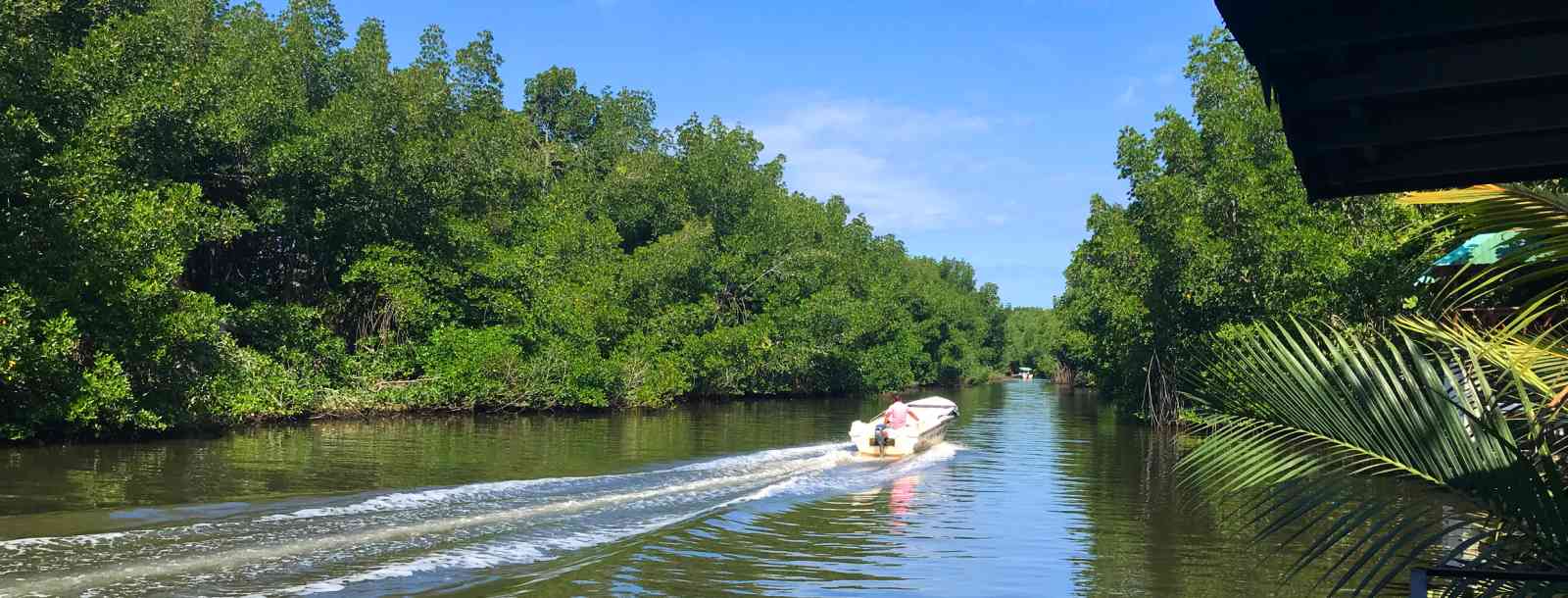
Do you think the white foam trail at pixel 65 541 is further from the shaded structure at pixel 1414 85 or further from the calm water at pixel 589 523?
the shaded structure at pixel 1414 85

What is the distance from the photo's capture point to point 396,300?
30656 millimetres

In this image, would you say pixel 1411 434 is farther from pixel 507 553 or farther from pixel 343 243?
pixel 343 243

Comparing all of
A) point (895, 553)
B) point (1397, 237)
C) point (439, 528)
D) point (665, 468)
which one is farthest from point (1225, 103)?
point (439, 528)

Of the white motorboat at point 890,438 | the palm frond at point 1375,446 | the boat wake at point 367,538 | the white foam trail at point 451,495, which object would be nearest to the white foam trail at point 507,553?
the boat wake at point 367,538

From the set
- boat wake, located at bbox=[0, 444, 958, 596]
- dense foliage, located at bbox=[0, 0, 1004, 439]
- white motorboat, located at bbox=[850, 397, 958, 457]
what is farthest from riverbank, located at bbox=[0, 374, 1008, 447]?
white motorboat, located at bbox=[850, 397, 958, 457]

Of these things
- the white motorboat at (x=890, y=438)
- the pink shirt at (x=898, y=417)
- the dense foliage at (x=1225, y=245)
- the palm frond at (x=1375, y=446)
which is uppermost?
the dense foliage at (x=1225, y=245)

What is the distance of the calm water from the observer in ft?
30.2

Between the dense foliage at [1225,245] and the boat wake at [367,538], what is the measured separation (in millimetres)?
12173

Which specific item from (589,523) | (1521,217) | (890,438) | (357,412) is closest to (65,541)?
(589,523)

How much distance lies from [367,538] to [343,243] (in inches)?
868

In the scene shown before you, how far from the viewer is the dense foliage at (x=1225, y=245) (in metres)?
22.7

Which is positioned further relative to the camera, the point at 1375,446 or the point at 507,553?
the point at 507,553

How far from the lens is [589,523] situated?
1214 cm

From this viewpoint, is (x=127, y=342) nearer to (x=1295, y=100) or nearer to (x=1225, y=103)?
(x=1295, y=100)
